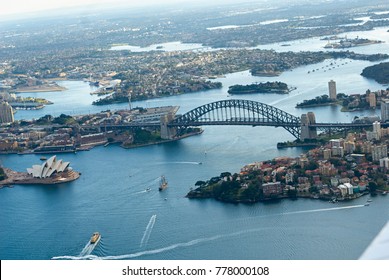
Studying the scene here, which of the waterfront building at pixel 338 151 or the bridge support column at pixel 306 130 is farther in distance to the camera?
the bridge support column at pixel 306 130

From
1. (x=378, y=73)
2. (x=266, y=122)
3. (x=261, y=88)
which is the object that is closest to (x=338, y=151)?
(x=266, y=122)

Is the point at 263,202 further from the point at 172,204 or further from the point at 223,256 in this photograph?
the point at 223,256


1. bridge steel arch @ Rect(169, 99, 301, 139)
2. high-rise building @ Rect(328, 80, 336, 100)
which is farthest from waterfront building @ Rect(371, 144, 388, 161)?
high-rise building @ Rect(328, 80, 336, 100)

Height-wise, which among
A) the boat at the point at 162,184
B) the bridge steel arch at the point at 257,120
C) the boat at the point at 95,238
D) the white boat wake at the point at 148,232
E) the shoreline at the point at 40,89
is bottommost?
the shoreline at the point at 40,89

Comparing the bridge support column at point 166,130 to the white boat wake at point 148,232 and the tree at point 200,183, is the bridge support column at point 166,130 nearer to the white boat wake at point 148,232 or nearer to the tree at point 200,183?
the tree at point 200,183

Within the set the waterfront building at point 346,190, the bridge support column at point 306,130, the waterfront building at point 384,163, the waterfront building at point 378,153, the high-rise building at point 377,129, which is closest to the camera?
the waterfront building at point 346,190

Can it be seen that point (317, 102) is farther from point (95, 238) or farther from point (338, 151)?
point (95, 238)

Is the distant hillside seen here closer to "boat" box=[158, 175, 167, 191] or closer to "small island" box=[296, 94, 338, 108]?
"small island" box=[296, 94, 338, 108]

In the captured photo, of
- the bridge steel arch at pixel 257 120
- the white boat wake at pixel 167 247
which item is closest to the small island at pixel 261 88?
the bridge steel arch at pixel 257 120
